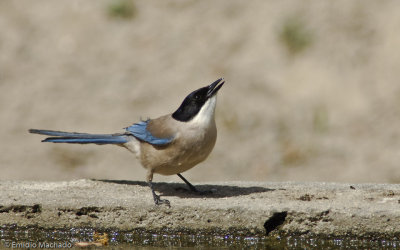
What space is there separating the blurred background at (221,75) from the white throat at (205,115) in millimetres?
4125

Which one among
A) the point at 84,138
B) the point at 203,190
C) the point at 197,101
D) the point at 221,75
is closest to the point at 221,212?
the point at 203,190

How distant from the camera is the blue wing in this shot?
6231 millimetres

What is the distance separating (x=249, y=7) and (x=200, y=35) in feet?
3.00

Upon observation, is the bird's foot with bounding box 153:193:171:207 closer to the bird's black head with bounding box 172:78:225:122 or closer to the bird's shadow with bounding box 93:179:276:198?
the bird's shadow with bounding box 93:179:276:198

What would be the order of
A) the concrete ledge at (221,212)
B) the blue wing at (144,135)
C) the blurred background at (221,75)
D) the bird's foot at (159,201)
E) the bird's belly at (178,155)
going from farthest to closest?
the blurred background at (221,75) → the blue wing at (144,135) → the bird's belly at (178,155) → the bird's foot at (159,201) → the concrete ledge at (221,212)

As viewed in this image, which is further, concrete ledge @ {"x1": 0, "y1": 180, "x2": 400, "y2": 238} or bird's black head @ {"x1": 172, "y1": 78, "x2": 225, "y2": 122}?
bird's black head @ {"x1": 172, "y1": 78, "x2": 225, "y2": 122}

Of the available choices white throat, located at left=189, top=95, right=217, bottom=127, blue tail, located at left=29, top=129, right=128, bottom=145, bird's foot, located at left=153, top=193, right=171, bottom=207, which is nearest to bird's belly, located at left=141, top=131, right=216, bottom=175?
white throat, located at left=189, top=95, right=217, bottom=127

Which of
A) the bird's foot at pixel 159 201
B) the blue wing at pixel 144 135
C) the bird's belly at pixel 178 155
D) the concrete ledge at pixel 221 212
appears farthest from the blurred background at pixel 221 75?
the concrete ledge at pixel 221 212

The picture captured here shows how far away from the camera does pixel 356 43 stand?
1172 cm

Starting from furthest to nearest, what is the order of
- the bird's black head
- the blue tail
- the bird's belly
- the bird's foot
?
the blue tail < the bird's black head < the bird's belly < the bird's foot

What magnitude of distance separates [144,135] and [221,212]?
1.44m

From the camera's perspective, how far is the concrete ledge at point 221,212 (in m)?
5.23

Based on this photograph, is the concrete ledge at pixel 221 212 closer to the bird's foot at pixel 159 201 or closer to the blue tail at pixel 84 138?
the bird's foot at pixel 159 201

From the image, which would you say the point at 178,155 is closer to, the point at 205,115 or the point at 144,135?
the point at 205,115
